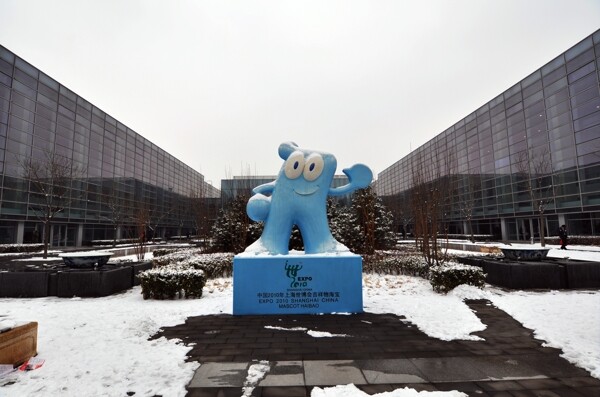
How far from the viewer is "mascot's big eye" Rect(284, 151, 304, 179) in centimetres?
855

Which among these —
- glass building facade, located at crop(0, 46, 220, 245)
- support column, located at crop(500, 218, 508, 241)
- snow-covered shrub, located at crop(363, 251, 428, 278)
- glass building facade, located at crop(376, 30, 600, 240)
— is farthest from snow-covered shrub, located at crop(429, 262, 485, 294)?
support column, located at crop(500, 218, 508, 241)

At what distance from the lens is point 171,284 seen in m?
8.88

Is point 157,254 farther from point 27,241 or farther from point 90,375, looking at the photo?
point 27,241

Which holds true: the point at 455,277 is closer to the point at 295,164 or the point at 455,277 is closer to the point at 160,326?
the point at 295,164

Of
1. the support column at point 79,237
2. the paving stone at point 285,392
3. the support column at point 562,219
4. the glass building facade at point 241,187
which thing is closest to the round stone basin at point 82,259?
the paving stone at point 285,392

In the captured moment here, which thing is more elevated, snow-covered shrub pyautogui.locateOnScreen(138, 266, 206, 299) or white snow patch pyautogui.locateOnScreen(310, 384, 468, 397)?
snow-covered shrub pyautogui.locateOnScreen(138, 266, 206, 299)

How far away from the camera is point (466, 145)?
4316 cm

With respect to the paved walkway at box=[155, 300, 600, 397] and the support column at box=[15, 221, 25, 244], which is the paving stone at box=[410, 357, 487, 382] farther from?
the support column at box=[15, 221, 25, 244]

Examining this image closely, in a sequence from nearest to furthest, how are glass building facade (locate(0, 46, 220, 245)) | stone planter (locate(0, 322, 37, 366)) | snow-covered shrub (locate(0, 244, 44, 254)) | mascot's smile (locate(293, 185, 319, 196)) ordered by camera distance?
1. stone planter (locate(0, 322, 37, 366))
2. mascot's smile (locate(293, 185, 319, 196))
3. snow-covered shrub (locate(0, 244, 44, 254))
4. glass building facade (locate(0, 46, 220, 245))

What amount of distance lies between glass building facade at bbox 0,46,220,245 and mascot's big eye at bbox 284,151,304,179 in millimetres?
16552

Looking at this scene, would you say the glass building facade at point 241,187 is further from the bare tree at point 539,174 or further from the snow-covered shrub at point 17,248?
the bare tree at point 539,174

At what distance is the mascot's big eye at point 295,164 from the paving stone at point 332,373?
16.2 ft

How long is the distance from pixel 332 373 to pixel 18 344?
165 inches

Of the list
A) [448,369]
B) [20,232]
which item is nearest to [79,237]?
[20,232]
